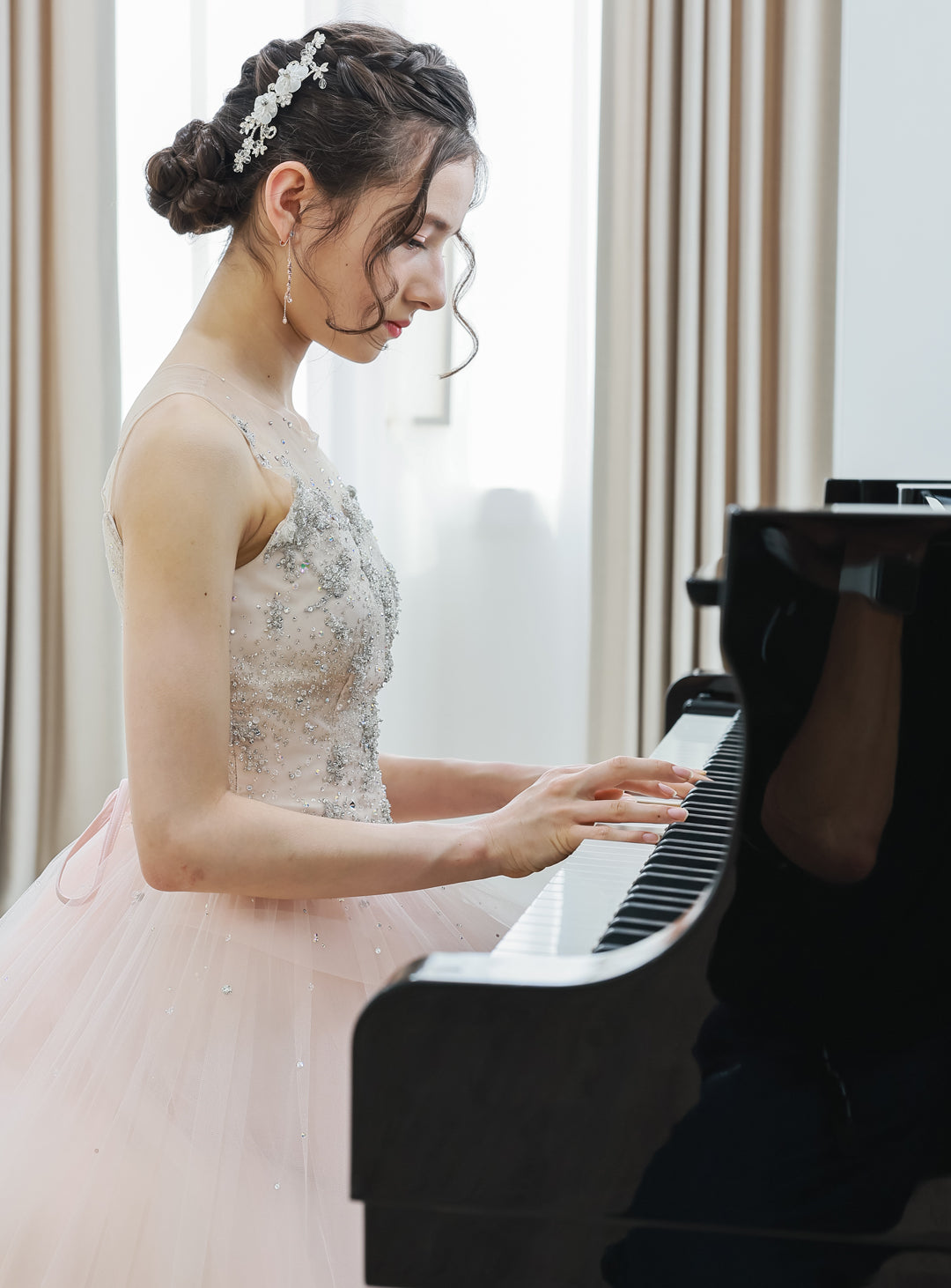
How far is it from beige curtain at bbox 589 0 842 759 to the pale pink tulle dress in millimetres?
1301

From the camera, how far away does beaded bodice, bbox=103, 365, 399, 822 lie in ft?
3.52

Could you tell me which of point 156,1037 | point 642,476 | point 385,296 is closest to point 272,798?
point 156,1037

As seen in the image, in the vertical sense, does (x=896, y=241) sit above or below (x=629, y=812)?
above

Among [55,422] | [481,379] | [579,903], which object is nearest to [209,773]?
[579,903]

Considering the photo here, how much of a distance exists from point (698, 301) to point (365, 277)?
4.89 ft

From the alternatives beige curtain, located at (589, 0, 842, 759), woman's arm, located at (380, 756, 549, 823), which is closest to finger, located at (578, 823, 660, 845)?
woman's arm, located at (380, 756, 549, 823)

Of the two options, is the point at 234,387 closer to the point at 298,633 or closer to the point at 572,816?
the point at 298,633

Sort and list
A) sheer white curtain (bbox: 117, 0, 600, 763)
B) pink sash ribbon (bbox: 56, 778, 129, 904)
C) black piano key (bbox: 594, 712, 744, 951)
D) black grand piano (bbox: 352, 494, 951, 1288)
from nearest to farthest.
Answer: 1. black grand piano (bbox: 352, 494, 951, 1288)
2. black piano key (bbox: 594, 712, 744, 951)
3. pink sash ribbon (bbox: 56, 778, 129, 904)
4. sheer white curtain (bbox: 117, 0, 600, 763)

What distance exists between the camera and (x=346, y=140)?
1098 mm

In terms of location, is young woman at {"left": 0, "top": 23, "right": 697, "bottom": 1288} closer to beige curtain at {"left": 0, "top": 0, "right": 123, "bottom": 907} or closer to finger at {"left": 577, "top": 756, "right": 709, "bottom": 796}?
finger at {"left": 577, "top": 756, "right": 709, "bottom": 796}

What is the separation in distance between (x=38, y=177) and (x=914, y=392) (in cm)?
201

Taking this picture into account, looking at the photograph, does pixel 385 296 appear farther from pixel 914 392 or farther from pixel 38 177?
pixel 38 177

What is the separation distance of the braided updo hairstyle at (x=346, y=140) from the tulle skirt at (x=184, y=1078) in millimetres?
621

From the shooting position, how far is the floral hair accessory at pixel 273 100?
1138mm
